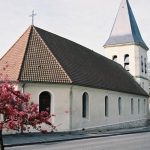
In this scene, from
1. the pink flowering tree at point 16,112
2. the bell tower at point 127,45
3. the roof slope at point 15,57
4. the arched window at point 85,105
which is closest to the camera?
the pink flowering tree at point 16,112

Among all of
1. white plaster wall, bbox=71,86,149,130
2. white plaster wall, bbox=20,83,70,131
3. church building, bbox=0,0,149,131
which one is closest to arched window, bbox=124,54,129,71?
church building, bbox=0,0,149,131

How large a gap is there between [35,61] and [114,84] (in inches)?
502

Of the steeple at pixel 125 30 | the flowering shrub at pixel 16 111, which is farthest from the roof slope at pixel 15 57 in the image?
the steeple at pixel 125 30

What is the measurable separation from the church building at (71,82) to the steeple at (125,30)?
5.71 meters

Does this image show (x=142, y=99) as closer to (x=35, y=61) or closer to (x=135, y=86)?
(x=135, y=86)

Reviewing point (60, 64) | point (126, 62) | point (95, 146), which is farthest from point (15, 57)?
point (126, 62)

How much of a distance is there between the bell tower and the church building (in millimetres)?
4298

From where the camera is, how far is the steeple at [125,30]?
5328cm

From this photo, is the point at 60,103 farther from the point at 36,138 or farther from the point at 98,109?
the point at 98,109

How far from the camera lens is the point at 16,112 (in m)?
11.0

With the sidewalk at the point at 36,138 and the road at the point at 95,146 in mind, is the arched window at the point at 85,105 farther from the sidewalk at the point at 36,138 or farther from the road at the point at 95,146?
the road at the point at 95,146

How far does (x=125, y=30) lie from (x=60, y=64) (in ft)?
83.5

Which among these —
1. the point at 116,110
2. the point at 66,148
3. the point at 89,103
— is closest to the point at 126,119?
the point at 116,110

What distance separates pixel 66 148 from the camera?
19250mm
